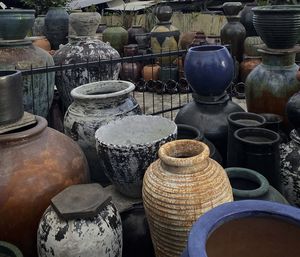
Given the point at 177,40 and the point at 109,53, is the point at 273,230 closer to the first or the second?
the point at 109,53

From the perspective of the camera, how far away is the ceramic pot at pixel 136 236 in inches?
92.7

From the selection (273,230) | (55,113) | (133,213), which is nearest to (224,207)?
(273,230)

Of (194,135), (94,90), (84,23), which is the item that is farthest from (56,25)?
(194,135)

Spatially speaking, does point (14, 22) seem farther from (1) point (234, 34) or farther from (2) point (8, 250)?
(1) point (234, 34)

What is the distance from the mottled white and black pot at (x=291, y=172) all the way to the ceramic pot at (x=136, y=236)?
42.4 inches

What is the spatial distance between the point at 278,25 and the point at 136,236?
2.30m

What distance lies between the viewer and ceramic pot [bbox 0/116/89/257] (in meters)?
2.10

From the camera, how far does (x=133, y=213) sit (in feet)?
7.95

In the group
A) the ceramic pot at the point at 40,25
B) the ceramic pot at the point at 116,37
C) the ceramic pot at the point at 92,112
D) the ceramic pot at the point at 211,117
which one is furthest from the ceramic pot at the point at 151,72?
the ceramic pot at the point at 92,112

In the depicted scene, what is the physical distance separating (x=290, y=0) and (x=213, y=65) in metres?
3.98

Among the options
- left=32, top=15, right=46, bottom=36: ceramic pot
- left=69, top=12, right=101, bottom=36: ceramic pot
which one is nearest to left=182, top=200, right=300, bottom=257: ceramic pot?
left=69, top=12, right=101, bottom=36: ceramic pot

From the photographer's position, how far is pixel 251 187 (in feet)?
7.33

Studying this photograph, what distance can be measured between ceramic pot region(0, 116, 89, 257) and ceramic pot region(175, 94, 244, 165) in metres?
1.28

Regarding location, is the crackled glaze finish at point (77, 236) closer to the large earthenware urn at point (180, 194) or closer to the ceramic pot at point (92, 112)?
the large earthenware urn at point (180, 194)
